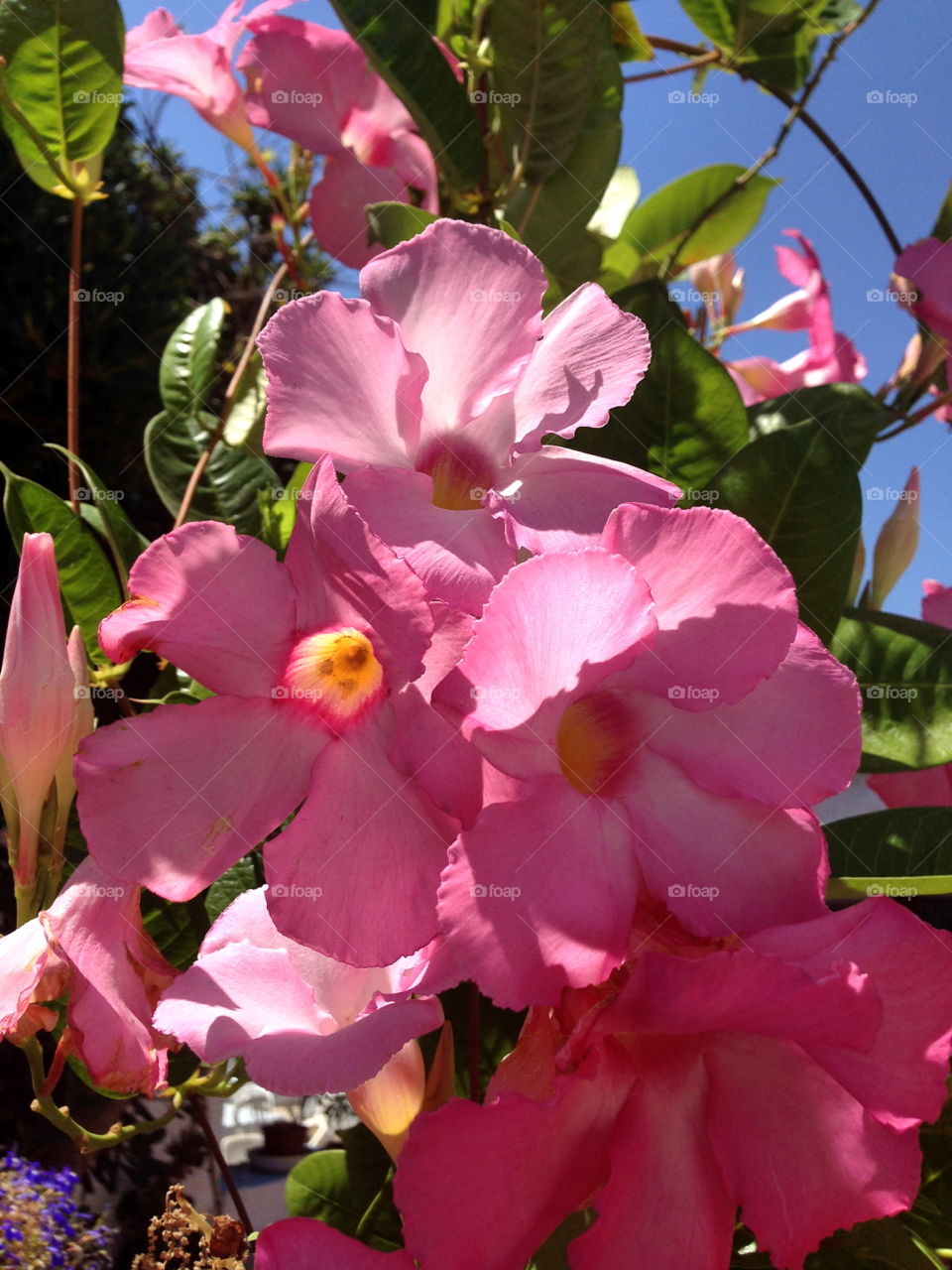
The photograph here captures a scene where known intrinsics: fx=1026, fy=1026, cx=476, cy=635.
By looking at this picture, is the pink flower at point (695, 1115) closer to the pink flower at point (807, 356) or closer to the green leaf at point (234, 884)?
the green leaf at point (234, 884)

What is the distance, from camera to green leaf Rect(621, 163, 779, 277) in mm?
861

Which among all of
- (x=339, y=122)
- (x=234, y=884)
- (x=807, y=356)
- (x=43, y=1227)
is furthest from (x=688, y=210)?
(x=43, y=1227)

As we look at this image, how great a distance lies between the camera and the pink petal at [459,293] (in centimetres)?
36

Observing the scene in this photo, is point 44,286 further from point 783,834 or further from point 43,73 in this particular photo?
point 783,834

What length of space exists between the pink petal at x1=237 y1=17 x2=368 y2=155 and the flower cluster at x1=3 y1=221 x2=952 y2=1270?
41 centimetres

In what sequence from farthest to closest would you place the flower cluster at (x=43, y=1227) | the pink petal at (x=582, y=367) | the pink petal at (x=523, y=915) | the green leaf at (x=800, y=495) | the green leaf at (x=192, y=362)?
the flower cluster at (x=43, y=1227), the green leaf at (x=192, y=362), the green leaf at (x=800, y=495), the pink petal at (x=582, y=367), the pink petal at (x=523, y=915)

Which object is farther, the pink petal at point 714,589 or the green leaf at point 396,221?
the green leaf at point 396,221

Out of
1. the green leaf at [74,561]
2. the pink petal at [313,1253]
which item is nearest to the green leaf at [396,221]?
the green leaf at [74,561]

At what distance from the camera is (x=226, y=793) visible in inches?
12.3

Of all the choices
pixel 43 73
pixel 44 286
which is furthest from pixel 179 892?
pixel 44 286

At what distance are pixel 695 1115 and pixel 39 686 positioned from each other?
0.27 metres

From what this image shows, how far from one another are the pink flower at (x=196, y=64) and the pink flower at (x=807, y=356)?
461 millimetres

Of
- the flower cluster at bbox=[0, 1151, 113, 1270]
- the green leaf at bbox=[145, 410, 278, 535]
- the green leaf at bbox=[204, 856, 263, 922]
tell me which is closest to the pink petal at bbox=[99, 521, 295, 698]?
the green leaf at bbox=[204, 856, 263, 922]

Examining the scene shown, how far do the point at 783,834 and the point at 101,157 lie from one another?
63 centimetres
